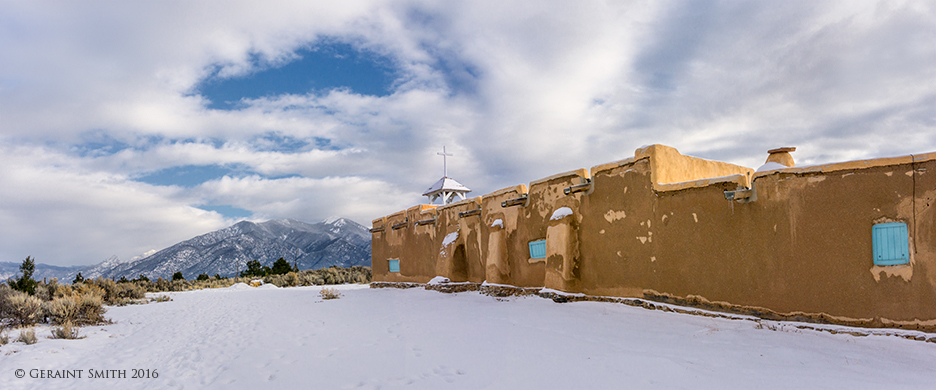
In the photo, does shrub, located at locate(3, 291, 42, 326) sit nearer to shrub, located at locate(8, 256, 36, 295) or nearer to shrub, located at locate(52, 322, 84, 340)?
shrub, located at locate(52, 322, 84, 340)

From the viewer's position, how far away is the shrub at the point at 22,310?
11023 mm

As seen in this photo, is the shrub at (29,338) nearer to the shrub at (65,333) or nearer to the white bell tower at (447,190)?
the shrub at (65,333)

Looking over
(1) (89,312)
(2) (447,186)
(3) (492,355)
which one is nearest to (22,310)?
(1) (89,312)

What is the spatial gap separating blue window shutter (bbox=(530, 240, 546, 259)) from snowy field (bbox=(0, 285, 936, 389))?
266cm

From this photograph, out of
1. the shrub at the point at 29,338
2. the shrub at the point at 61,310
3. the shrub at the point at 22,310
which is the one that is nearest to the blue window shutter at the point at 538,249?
the shrub at the point at 29,338

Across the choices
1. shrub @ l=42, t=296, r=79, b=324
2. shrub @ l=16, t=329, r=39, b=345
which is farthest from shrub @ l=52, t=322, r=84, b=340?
shrub @ l=42, t=296, r=79, b=324

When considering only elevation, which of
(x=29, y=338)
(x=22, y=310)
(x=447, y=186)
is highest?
(x=447, y=186)

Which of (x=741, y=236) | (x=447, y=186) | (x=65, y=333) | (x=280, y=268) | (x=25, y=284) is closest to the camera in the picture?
(x=741, y=236)

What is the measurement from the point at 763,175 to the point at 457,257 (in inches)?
456

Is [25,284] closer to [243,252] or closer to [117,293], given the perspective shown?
[117,293]

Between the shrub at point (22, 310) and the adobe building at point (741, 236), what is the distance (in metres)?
12.4

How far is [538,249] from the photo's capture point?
13.7 m

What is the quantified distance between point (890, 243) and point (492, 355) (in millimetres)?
6401

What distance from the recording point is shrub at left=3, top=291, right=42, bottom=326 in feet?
36.2
